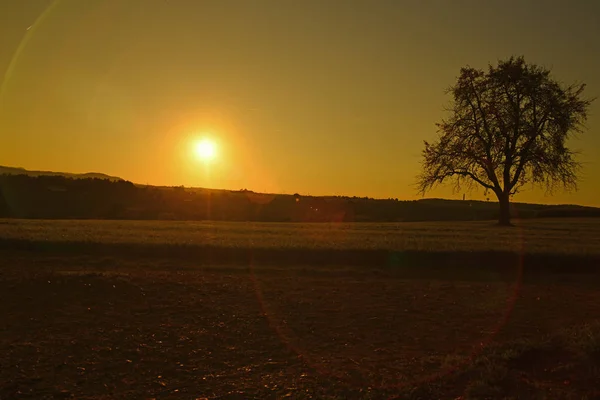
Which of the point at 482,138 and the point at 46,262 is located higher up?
the point at 482,138

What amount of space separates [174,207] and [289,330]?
5288 centimetres

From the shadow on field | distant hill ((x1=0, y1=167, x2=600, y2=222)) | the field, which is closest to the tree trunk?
the field

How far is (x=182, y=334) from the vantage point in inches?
451

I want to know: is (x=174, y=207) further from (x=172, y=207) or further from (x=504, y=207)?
(x=504, y=207)

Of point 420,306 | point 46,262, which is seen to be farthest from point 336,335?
point 46,262

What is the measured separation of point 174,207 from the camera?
6316cm

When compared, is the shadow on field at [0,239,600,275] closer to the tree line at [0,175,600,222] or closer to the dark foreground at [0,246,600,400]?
the dark foreground at [0,246,600,400]

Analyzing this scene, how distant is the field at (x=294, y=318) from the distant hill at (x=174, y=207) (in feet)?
114

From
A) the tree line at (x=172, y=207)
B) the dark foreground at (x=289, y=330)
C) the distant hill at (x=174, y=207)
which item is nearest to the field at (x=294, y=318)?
the dark foreground at (x=289, y=330)

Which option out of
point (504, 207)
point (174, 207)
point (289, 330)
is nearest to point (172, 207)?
point (174, 207)

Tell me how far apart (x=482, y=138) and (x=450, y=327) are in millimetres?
26593

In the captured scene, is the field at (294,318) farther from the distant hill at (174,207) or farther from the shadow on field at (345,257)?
the distant hill at (174,207)

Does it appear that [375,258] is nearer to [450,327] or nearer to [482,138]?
[450,327]

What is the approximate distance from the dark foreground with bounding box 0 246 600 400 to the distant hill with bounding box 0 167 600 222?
1479 inches
